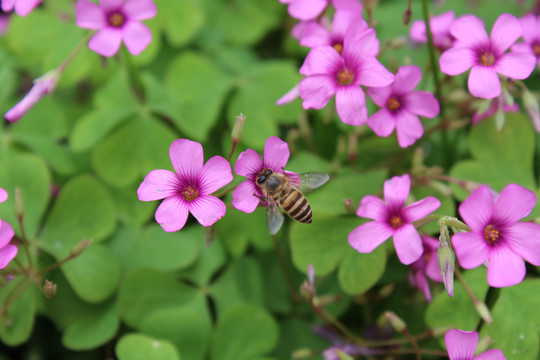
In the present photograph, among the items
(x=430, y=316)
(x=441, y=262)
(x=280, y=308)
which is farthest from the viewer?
(x=280, y=308)

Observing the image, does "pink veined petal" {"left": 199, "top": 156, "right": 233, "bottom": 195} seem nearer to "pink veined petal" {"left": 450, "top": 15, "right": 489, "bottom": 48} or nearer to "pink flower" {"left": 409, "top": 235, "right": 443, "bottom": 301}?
"pink flower" {"left": 409, "top": 235, "right": 443, "bottom": 301}

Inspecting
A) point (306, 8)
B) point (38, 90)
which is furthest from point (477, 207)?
point (38, 90)

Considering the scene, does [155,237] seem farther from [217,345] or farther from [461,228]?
[461,228]

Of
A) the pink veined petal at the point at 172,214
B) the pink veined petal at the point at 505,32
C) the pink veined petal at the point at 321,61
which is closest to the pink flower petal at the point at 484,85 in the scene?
the pink veined petal at the point at 505,32

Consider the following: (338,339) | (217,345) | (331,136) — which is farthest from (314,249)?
(331,136)

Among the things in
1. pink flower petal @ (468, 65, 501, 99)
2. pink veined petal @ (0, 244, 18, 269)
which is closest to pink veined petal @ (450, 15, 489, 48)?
pink flower petal @ (468, 65, 501, 99)

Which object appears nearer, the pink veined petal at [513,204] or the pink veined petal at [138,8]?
the pink veined petal at [513,204]

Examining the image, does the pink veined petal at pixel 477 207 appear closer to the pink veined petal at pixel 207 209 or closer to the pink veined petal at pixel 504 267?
the pink veined petal at pixel 504 267
